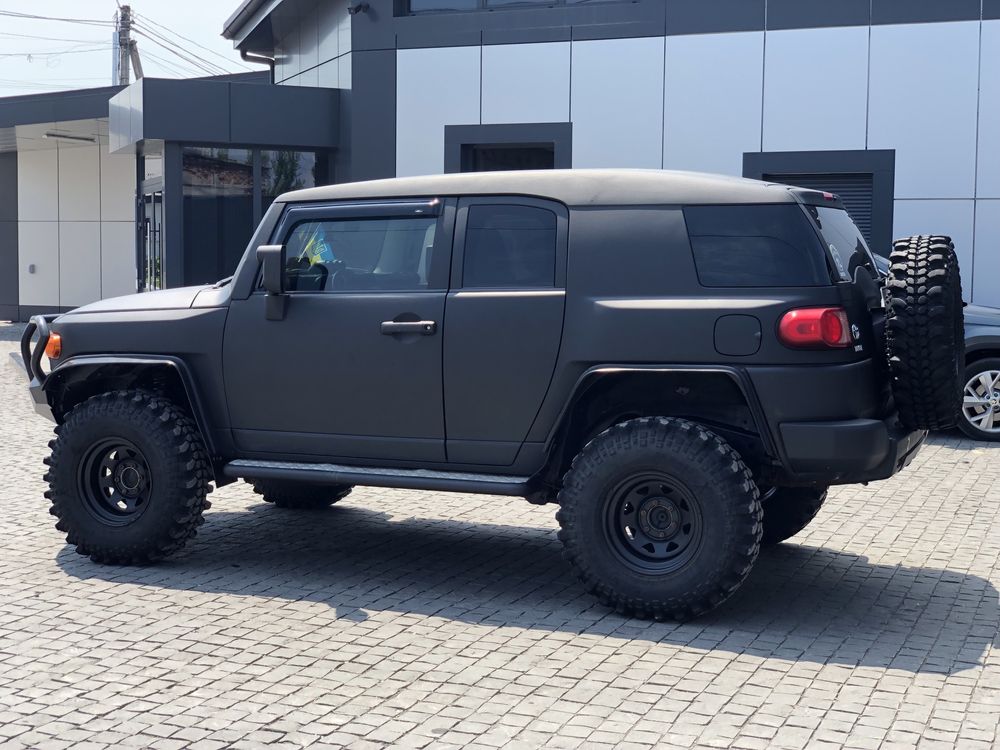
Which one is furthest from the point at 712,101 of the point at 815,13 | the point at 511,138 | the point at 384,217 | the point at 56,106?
the point at 56,106

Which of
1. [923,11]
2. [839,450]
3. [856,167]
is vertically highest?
[923,11]

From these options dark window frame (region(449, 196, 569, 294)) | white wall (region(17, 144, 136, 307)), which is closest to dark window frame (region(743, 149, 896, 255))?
dark window frame (region(449, 196, 569, 294))

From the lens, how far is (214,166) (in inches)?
766

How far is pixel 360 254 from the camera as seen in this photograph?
6.62m

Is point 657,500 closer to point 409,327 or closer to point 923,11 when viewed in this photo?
point 409,327

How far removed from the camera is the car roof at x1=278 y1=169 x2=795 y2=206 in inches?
233

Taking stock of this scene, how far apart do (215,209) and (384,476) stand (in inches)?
552

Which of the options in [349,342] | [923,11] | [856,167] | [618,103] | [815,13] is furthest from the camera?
[618,103]

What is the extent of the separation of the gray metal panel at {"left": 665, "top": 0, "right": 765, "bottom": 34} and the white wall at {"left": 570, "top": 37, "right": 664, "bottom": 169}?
37 cm

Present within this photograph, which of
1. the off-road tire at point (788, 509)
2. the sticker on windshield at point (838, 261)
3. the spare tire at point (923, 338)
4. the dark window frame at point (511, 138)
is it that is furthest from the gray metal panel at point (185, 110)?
the spare tire at point (923, 338)

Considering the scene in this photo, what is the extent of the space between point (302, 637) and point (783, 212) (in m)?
2.86

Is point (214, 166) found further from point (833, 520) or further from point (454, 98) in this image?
point (833, 520)

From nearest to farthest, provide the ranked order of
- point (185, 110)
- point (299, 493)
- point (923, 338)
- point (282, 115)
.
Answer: point (923, 338) < point (299, 493) < point (185, 110) < point (282, 115)

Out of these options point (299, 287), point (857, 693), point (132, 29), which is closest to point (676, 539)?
point (857, 693)
